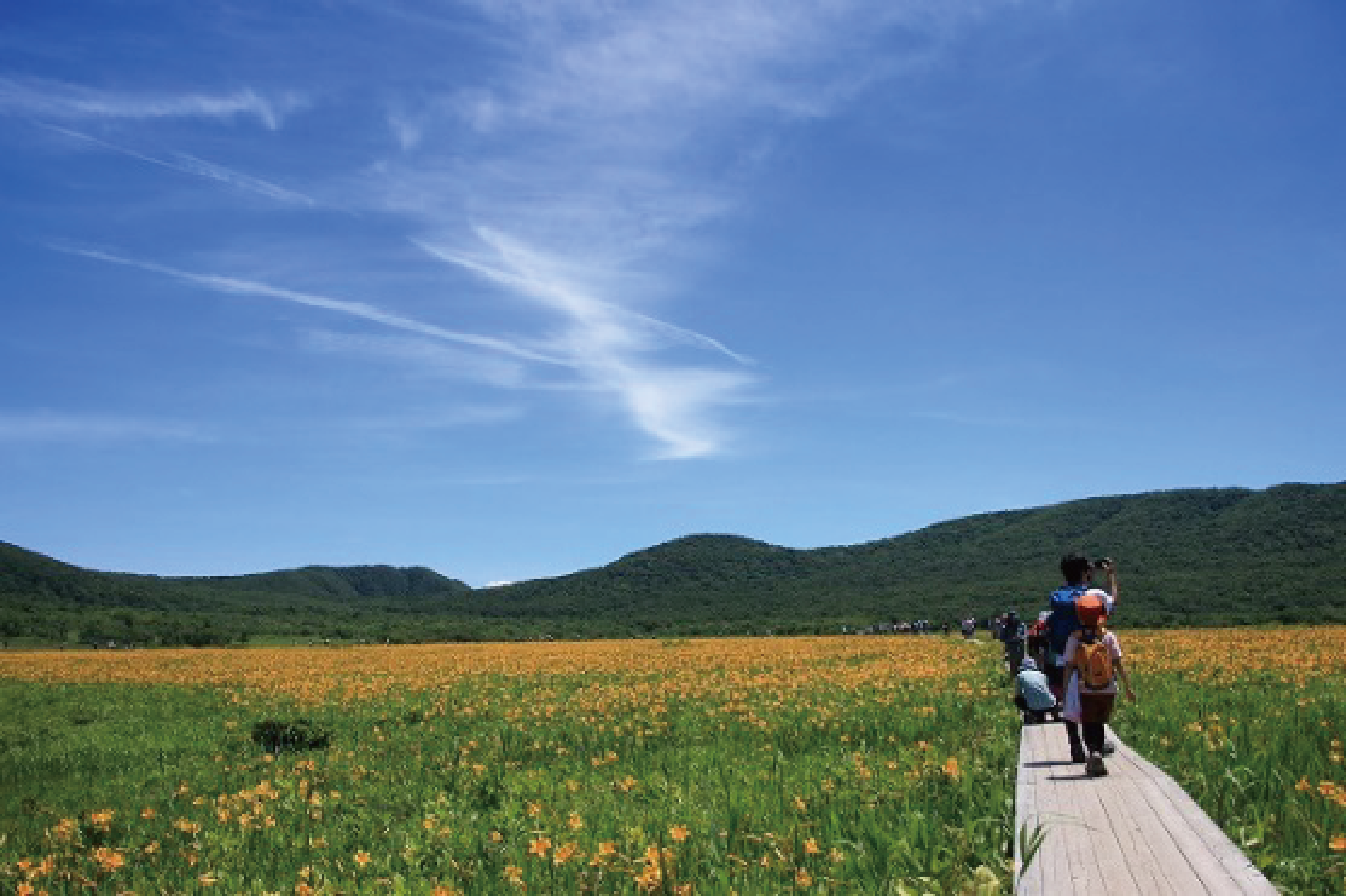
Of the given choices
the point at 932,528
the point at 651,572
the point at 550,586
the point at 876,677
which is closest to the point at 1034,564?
the point at 932,528

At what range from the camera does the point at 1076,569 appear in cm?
956

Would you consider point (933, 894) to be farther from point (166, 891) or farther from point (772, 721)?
point (772, 721)

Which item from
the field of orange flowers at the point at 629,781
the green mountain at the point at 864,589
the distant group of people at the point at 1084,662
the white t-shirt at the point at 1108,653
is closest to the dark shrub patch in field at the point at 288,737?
the field of orange flowers at the point at 629,781

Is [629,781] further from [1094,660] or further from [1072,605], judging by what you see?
[1072,605]

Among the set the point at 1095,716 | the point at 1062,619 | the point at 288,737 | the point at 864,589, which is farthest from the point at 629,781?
the point at 864,589

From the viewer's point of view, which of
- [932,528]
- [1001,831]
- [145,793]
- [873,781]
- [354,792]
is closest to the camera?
[1001,831]

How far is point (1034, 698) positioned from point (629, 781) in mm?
5681

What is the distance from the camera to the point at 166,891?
→ 5766mm

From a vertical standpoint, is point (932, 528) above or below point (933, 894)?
above

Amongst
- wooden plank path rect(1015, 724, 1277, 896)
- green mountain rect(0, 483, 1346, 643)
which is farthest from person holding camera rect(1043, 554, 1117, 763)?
green mountain rect(0, 483, 1346, 643)

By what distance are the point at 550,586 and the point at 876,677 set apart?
182 m

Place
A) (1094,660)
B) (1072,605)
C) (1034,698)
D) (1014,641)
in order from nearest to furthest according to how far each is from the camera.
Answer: (1094,660)
(1072,605)
(1034,698)
(1014,641)

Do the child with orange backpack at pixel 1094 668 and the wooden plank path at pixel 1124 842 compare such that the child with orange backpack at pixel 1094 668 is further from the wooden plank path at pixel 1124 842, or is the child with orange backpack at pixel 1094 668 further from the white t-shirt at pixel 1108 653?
the wooden plank path at pixel 1124 842

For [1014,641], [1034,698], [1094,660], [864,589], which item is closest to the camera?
[1094,660]
